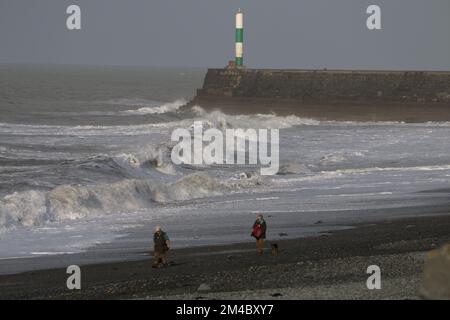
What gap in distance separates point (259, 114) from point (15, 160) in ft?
110

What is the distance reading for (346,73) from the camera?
208 ft

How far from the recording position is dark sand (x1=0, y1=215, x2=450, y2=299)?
10789 mm

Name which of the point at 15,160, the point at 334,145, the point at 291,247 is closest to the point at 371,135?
the point at 334,145

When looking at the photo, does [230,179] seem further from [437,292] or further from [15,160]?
[437,292]

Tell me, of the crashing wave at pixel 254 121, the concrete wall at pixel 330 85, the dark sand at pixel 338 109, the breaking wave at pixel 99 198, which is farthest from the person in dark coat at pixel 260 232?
the concrete wall at pixel 330 85

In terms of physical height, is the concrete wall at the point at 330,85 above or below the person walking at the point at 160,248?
below

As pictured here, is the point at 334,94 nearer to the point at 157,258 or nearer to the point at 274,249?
the point at 274,249

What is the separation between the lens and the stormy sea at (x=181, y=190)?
1580 centimetres

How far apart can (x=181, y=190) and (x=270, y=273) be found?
35.5ft

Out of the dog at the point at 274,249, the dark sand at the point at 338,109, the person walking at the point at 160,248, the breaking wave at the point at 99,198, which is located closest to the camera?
the person walking at the point at 160,248

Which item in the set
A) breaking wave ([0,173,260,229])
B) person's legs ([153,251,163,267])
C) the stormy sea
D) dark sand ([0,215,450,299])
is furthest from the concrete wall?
person's legs ([153,251,163,267])

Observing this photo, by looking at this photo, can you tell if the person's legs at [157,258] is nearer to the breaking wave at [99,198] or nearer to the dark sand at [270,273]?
the dark sand at [270,273]

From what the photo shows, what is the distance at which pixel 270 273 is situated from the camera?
11969 millimetres

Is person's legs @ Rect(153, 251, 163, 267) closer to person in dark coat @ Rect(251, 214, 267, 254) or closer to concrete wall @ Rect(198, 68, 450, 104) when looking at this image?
person in dark coat @ Rect(251, 214, 267, 254)
